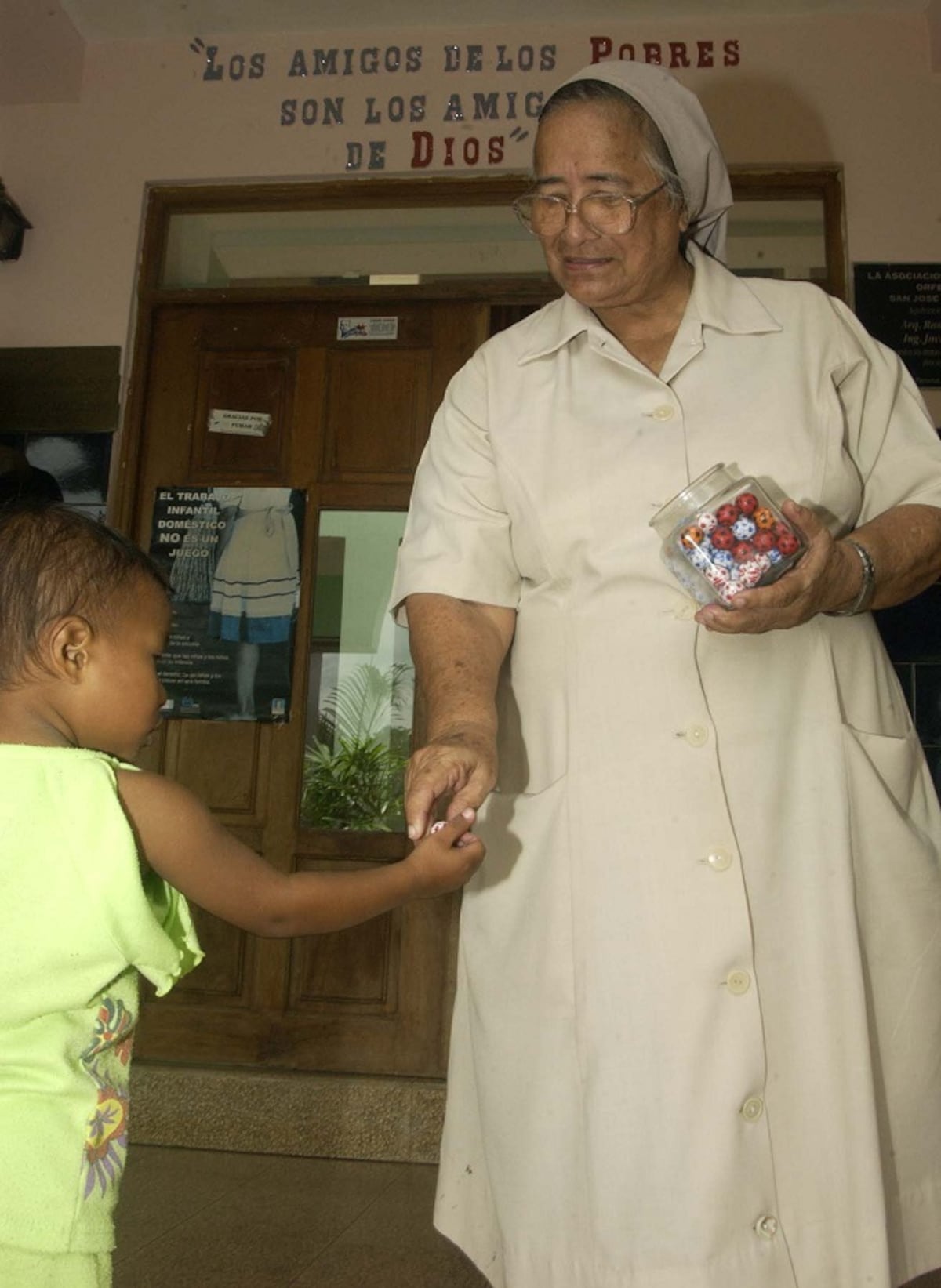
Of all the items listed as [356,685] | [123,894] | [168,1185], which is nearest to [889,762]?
[123,894]

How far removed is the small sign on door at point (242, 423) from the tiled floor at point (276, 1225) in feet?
6.76

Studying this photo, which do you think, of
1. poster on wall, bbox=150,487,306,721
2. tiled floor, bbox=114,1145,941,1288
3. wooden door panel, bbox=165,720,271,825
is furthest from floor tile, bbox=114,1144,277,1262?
poster on wall, bbox=150,487,306,721

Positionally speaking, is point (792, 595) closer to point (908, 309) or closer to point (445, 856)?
point (445, 856)

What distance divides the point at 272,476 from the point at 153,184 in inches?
42.3

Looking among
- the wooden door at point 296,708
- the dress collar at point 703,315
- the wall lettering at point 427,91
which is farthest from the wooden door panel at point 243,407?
the dress collar at point 703,315

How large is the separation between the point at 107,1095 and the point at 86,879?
222 mm

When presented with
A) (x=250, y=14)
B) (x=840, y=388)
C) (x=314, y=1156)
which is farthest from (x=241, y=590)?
(x=840, y=388)

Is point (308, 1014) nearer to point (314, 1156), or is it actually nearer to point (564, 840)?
point (314, 1156)

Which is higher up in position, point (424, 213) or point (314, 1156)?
point (424, 213)

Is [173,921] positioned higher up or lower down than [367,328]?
lower down

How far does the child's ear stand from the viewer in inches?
42.6

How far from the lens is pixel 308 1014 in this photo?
10.3 ft

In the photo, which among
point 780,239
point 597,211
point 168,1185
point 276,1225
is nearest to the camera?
point 597,211

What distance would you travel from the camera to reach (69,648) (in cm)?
109
